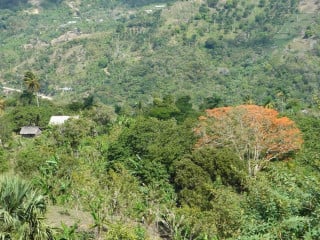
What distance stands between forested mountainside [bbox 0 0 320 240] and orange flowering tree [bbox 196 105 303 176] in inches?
4.4

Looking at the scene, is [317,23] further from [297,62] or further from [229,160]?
[229,160]

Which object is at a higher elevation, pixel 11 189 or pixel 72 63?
pixel 11 189

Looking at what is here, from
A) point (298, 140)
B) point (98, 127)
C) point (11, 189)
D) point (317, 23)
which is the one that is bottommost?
point (317, 23)

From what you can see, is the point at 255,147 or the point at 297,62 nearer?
the point at 255,147

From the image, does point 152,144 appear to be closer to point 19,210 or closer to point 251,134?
point 251,134

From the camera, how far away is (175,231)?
26.1 m

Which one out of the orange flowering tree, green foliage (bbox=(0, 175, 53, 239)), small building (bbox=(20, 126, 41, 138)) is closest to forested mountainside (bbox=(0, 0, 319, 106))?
small building (bbox=(20, 126, 41, 138))

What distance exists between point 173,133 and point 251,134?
738 cm

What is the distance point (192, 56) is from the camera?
13675 cm

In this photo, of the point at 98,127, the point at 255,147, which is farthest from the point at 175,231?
the point at 98,127

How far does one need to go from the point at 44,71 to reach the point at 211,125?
392 ft

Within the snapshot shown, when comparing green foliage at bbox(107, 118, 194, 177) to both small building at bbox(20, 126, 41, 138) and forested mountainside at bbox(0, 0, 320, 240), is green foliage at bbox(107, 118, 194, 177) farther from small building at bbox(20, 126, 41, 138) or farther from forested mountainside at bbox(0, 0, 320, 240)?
small building at bbox(20, 126, 41, 138)

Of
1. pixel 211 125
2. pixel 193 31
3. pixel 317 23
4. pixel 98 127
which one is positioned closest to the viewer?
pixel 211 125

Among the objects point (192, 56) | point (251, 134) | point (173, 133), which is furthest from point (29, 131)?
point (192, 56)
